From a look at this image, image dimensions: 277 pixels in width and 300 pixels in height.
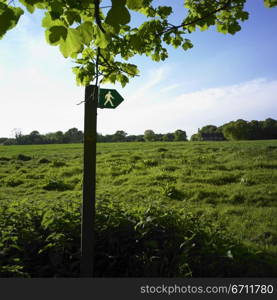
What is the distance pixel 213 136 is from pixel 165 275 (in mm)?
111590

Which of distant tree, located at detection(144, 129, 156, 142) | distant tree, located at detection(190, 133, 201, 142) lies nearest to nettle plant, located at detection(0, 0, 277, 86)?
distant tree, located at detection(144, 129, 156, 142)

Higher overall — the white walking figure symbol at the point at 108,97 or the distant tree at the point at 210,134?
the distant tree at the point at 210,134

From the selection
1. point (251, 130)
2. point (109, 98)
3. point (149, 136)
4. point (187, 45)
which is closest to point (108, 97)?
point (109, 98)

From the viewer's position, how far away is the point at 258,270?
3645 millimetres

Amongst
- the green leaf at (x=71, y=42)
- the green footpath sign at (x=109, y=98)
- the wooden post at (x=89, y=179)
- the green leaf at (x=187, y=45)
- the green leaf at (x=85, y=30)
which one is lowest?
the wooden post at (x=89, y=179)

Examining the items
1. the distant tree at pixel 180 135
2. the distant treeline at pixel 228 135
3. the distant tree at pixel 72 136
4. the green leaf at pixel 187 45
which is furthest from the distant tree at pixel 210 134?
the green leaf at pixel 187 45

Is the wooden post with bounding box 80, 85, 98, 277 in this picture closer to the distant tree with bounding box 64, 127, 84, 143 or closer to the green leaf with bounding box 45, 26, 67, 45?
the green leaf with bounding box 45, 26, 67, 45

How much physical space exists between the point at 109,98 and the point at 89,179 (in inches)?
35.6

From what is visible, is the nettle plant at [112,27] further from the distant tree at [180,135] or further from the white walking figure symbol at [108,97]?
the distant tree at [180,135]

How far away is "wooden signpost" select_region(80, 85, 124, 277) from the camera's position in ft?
8.95

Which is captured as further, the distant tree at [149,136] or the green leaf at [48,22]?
the distant tree at [149,136]

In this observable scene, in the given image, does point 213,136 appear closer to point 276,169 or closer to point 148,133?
point 148,133

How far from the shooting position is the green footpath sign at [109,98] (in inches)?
107
